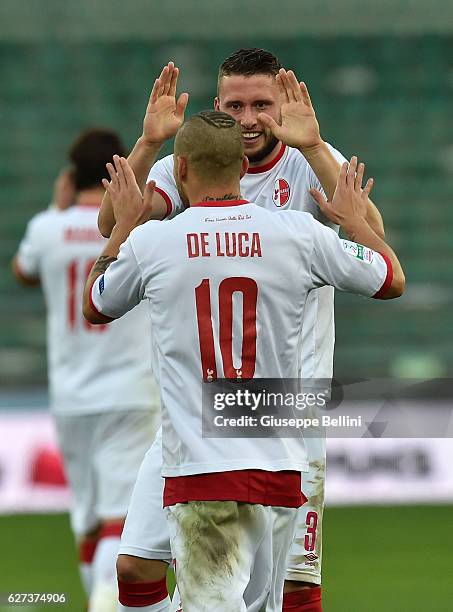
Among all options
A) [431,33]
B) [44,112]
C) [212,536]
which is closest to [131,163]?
[212,536]

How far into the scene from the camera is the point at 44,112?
13812 mm

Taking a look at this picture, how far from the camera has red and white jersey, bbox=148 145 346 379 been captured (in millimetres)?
4754

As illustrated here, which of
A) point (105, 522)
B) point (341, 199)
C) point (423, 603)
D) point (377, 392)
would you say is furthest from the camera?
point (377, 392)

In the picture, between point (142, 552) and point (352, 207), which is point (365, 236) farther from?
point (142, 552)

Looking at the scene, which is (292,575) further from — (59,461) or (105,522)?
(59,461)

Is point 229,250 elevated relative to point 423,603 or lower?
elevated

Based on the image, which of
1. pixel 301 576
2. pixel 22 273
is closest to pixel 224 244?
pixel 301 576

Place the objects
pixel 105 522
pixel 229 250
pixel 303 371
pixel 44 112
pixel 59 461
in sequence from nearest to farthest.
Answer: pixel 229 250
pixel 303 371
pixel 105 522
pixel 59 461
pixel 44 112

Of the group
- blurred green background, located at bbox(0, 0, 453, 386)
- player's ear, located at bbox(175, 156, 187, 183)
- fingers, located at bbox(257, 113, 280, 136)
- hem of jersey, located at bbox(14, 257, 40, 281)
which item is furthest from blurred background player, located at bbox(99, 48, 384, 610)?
blurred green background, located at bbox(0, 0, 453, 386)

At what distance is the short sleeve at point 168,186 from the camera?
471 centimetres

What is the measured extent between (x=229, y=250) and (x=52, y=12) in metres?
10.6

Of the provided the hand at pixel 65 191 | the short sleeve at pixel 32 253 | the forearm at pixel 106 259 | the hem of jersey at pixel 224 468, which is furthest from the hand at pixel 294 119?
the short sleeve at pixel 32 253

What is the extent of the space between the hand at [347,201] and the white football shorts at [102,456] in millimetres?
2696

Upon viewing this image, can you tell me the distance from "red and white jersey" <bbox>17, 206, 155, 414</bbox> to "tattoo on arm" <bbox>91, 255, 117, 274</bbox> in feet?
7.77
